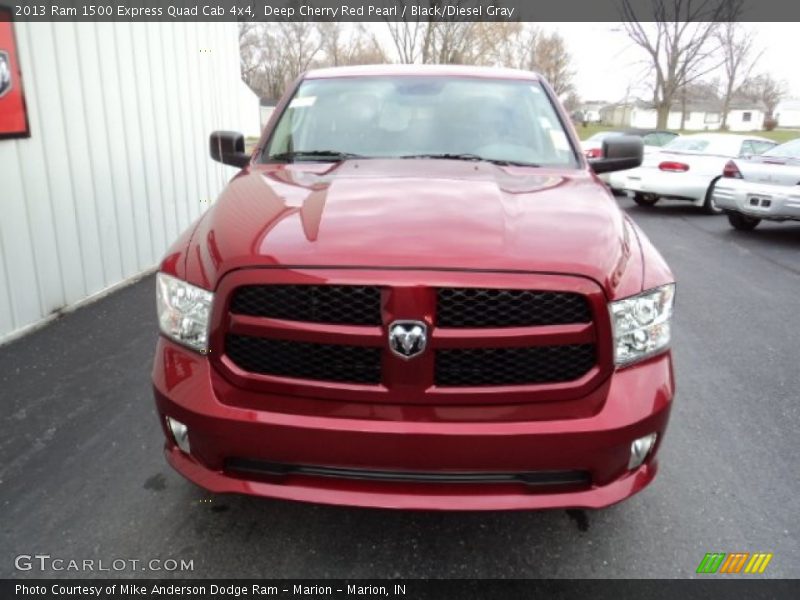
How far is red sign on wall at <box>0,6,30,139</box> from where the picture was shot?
4422 mm

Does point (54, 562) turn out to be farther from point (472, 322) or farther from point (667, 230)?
point (667, 230)

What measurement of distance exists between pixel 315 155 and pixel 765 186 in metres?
8.05

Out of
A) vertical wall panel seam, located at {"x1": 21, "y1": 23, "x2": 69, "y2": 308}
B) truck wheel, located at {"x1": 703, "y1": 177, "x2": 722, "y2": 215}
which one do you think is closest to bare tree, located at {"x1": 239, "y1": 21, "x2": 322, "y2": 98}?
truck wheel, located at {"x1": 703, "y1": 177, "x2": 722, "y2": 215}

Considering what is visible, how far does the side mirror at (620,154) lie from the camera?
12.5 ft

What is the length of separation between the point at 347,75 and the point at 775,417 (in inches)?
122

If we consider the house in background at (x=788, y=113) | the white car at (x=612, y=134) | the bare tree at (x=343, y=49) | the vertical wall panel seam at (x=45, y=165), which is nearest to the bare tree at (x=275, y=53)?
the bare tree at (x=343, y=49)

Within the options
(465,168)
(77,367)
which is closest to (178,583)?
(465,168)

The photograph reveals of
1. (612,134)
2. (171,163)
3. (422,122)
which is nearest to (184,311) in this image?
(422,122)

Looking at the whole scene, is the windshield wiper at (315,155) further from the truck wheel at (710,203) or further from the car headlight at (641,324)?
the truck wheel at (710,203)

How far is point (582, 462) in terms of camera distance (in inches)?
80.0

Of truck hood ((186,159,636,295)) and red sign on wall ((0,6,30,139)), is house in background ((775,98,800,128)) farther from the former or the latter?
truck hood ((186,159,636,295))

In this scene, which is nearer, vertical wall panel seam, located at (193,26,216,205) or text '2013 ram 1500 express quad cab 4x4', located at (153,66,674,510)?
text '2013 ram 1500 express quad cab 4x4', located at (153,66,674,510)

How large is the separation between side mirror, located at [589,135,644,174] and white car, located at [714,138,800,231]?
20.5 ft

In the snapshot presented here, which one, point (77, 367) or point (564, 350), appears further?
point (77, 367)
